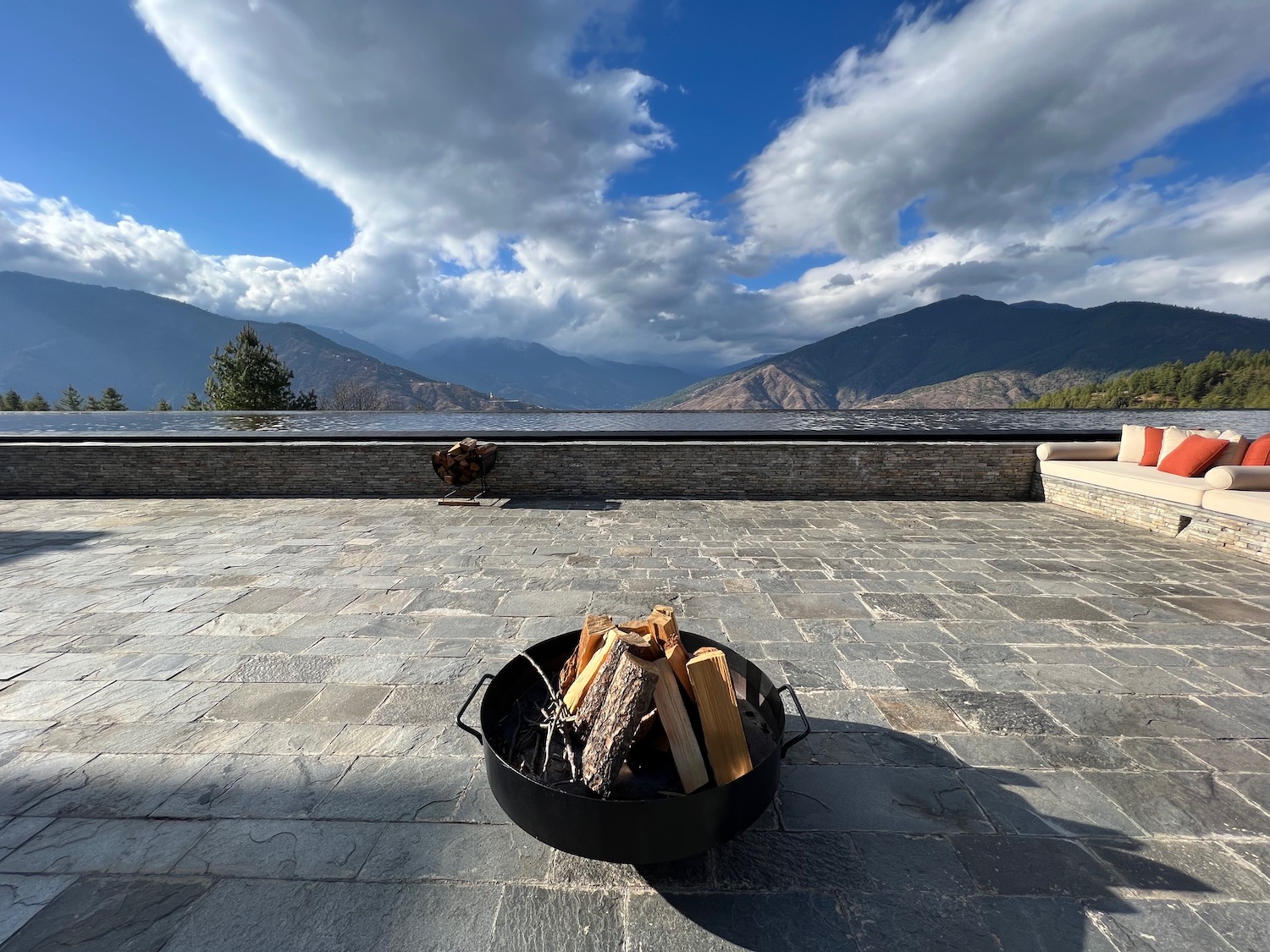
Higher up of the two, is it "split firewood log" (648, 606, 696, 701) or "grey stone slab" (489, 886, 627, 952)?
"split firewood log" (648, 606, 696, 701)

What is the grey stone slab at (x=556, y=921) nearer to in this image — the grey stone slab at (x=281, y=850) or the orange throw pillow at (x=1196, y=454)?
the grey stone slab at (x=281, y=850)

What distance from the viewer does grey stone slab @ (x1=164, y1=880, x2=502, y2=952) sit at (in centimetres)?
143

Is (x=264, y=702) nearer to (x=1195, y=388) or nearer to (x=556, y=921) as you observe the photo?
(x=556, y=921)

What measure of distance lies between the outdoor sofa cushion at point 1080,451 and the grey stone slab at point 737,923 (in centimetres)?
792

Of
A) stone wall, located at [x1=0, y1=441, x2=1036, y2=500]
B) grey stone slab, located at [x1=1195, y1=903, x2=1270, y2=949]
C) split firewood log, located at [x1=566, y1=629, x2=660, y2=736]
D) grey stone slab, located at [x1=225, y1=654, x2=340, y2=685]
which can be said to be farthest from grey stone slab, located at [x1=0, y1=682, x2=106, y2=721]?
stone wall, located at [x1=0, y1=441, x2=1036, y2=500]

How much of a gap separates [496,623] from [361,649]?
0.82 m

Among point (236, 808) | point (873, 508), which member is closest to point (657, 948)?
point (236, 808)

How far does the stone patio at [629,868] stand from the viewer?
1.52 meters

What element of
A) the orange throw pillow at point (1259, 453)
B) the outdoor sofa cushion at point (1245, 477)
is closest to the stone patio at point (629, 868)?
the outdoor sofa cushion at point (1245, 477)

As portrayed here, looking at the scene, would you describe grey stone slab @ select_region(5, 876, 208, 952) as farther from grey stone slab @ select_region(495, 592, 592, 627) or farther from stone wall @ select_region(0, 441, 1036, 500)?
stone wall @ select_region(0, 441, 1036, 500)

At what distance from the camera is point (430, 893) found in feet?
5.18

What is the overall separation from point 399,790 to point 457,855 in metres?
0.44

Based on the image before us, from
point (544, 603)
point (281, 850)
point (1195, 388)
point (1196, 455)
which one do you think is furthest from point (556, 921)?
point (1195, 388)

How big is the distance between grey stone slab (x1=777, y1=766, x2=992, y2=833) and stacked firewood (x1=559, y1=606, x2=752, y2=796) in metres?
0.54
